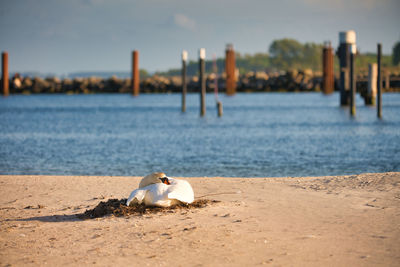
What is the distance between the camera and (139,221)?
29.1 ft

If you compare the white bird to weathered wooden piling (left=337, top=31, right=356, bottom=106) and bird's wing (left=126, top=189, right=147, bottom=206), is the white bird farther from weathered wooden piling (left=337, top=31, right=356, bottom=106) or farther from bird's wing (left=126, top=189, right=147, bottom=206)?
weathered wooden piling (left=337, top=31, right=356, bottom=106)

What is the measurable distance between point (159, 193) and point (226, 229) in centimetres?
158

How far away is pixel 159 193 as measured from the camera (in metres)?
9.46

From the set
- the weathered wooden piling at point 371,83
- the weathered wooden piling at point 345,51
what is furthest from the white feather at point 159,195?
the weathered wooden piling at point 371,83

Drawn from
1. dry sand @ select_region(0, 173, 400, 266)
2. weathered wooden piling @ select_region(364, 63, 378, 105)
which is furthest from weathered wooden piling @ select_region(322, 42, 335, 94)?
dry sand @ select_region(0, 173, 400, 266)

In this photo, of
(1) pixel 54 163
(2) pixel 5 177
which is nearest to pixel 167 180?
(2) pixel 5 177

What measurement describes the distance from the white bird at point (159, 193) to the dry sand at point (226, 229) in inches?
10.2

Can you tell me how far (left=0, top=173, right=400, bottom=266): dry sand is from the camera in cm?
716

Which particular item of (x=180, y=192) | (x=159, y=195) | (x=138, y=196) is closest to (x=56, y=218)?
(x=138, y=196)

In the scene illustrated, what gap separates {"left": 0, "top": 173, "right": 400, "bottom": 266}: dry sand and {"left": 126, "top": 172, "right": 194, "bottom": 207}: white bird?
0.85ft

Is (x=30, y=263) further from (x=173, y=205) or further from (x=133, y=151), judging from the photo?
(x=133, y=151)

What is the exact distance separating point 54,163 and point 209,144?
7.34m

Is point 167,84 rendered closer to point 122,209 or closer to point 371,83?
point 371,83

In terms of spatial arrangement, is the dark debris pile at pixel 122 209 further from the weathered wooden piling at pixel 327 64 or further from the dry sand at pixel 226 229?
the weathered wooden piling at pixel 327 64
